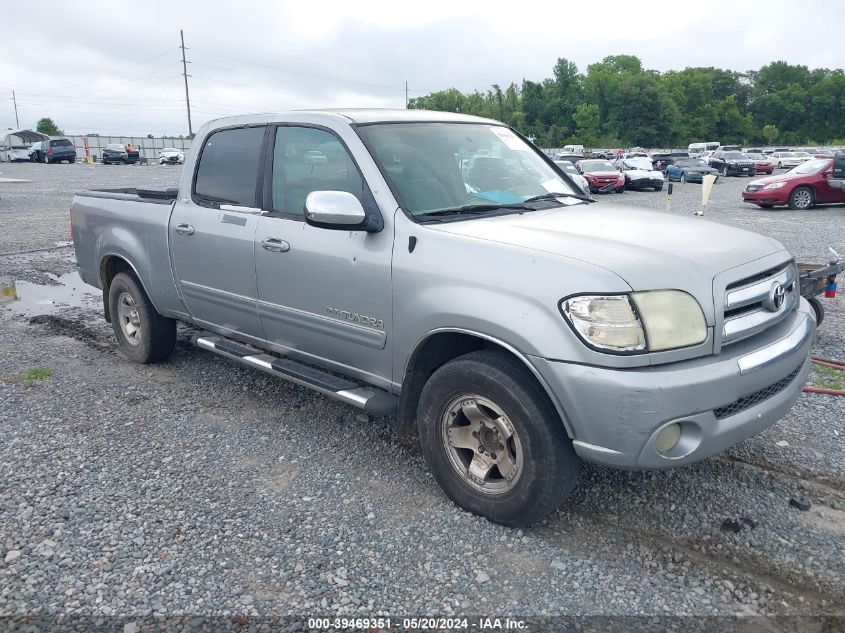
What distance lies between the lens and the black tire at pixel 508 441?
9.87 ft

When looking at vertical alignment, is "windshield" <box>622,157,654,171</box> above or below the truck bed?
below

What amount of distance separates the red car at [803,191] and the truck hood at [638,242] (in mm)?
17051

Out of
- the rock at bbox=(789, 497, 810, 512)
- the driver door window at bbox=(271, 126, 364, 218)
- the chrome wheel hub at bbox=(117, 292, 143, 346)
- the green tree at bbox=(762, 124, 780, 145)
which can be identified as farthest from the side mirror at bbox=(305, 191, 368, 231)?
the green tree at bbox=(762, 124, 780, 145)

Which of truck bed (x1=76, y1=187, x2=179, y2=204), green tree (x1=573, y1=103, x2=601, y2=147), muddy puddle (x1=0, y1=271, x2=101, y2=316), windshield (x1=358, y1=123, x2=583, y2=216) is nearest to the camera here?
windshield (x1=358, y1=123, x2=583, y2=216)

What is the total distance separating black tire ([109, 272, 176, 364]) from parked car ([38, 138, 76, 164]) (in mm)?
47749

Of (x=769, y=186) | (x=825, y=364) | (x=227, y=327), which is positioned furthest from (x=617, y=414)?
(x=769, y=186)

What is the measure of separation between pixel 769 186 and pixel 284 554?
63.5ft

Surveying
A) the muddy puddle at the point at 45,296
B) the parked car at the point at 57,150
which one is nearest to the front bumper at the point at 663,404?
the muddy puddle at the point at 45,296

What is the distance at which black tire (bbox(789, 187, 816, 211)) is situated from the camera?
1873 centimetres

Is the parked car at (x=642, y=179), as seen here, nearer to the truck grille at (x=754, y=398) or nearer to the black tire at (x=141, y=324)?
the black tire at (x=141, y=324)

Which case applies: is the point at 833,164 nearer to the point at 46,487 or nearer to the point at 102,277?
the point at 102,277

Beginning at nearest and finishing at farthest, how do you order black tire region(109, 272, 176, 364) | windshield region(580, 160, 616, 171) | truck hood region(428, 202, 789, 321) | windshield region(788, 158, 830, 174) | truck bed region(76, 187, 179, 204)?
truck hood region(428, 202, 789, 321)
truck bed region(76, 187, 179, 204)
black tire region(109, 272, 176, 364)
windshield region(788, 158, 830, 174)
windshield region(580, 160, 616, 171)

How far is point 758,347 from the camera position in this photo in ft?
10.2

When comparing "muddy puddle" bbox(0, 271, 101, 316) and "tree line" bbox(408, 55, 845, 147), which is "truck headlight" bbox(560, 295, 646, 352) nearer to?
"muddy puddle" bbox(0, 271, 101, 316)
